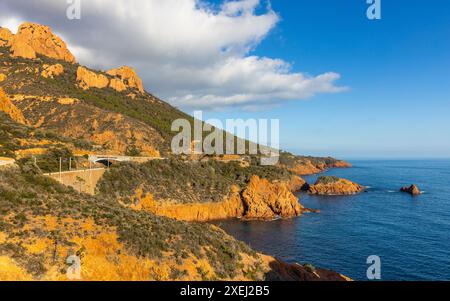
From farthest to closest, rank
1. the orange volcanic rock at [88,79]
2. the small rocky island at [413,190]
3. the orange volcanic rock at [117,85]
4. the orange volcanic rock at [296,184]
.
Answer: the orange volcanic rock at [117,85] < the orange volcanic rock at [88,79] < the orange volcanic rock at [296,184] < the small rocky island at [413,190]

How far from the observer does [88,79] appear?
10381 cm

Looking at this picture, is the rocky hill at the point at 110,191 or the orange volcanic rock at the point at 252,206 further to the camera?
the orange volcanic rock at the point at 252,206

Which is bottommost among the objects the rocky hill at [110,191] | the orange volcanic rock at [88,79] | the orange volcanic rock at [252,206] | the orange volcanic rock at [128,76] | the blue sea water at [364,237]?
the blue sea water at [364,237]

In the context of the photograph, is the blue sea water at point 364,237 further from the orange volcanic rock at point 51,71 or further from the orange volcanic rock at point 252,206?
the orange volcanic rock at point 51,71

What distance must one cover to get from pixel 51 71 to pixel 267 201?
3292 inches

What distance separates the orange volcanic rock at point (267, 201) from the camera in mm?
60750

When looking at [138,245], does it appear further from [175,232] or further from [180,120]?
[180,120]

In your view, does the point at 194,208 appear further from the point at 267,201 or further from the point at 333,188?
the point at 333,188

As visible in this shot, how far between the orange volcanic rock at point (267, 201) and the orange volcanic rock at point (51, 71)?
7746cm

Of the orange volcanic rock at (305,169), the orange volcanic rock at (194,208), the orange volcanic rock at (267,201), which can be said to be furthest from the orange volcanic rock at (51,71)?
the orange volcanic rock at (305,169)

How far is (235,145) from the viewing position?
124 meters

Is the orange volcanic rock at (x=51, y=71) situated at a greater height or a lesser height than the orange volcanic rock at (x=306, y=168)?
greater
